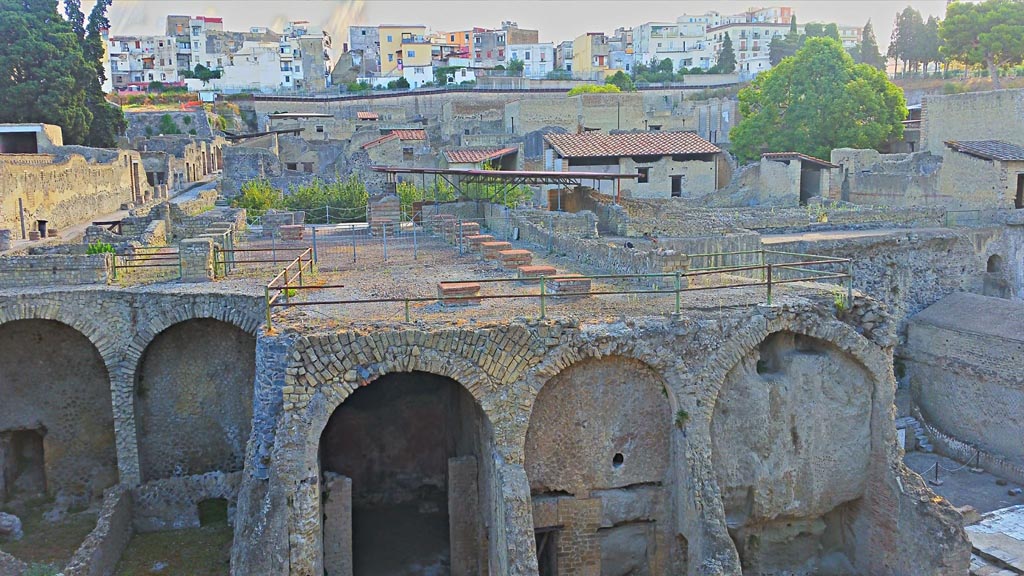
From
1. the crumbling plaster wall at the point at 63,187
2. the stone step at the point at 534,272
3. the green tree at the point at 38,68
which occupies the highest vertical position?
the green tree at the point at 38,68

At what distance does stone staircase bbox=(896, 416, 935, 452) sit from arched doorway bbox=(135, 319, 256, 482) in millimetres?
15699

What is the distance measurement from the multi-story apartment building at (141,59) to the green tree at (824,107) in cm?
7376

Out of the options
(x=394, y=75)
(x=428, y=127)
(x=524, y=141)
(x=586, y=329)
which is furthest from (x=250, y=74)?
(x=586, y=329)

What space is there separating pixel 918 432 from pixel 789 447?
11.1m

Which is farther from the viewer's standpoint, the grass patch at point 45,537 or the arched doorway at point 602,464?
the grass patch at point 45,537

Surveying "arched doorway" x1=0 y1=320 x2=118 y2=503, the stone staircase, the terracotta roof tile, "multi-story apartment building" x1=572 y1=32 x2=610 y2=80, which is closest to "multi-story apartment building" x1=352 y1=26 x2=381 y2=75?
"multi-story apartment building" x1=572 y1=32 x2=610 y2=80

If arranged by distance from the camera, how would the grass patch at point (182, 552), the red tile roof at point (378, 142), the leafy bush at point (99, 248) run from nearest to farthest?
1. the grass patch at point (182, 552)
2. the leafy bush at point (99, 248)
3. the red tile roof at point (378, 142)

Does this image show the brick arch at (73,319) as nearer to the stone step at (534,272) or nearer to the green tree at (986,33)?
the stone step at (534,272)

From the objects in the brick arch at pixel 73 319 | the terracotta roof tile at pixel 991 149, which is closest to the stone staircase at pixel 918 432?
the terracotta roof tile at pixel 991 149

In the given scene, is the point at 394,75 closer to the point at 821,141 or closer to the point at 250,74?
the point at 250,74

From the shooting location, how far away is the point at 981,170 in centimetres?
3275

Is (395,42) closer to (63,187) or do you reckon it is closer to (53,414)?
(63,187)

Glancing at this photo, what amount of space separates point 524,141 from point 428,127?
16684mm

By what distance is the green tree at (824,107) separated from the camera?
44.0 m
